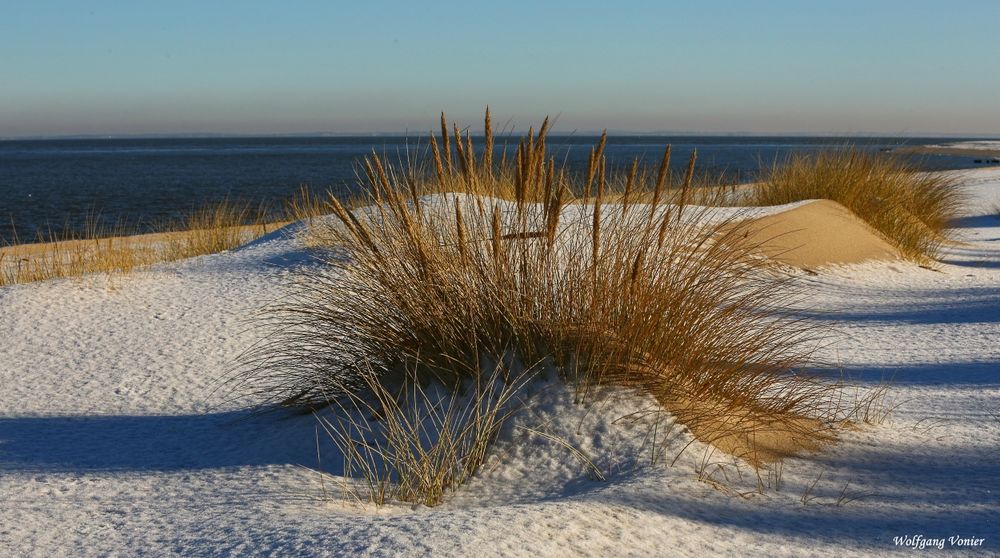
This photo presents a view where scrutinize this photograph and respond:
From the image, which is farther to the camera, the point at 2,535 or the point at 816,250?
the point at 816,250

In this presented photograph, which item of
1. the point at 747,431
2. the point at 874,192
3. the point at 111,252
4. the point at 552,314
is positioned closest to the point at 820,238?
the point at 874,192

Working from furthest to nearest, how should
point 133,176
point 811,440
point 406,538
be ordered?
point 133,176, point 811,440, point 406,538

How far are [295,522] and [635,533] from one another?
3.30 feet

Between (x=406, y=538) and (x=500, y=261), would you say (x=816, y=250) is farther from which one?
(x=406, y=538)

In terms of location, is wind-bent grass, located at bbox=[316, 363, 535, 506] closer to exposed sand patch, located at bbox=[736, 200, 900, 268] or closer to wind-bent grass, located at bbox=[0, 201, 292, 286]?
wind-bent grass, located at bbox=[0, 201, 292, 286]

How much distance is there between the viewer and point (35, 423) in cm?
418

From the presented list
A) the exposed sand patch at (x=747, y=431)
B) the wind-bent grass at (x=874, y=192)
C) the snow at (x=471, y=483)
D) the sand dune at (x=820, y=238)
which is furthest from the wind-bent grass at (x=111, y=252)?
the wind-bent grass at (x=874, y=192)

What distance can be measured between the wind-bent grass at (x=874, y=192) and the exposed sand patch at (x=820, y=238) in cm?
52

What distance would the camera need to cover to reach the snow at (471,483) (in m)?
2.61

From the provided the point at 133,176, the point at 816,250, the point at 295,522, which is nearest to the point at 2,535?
the point at 295,522

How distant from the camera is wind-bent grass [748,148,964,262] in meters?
10.1

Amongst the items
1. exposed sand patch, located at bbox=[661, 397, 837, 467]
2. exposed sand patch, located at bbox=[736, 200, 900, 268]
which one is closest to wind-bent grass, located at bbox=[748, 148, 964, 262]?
exposed sand patch, located at bbox=[736, 200, 900, 268]

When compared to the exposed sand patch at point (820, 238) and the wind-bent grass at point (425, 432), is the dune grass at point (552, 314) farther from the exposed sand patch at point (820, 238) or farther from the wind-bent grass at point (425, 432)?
the exposed sand patch at point (820, 238)

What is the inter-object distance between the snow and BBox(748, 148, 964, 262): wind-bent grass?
4.67 meters
